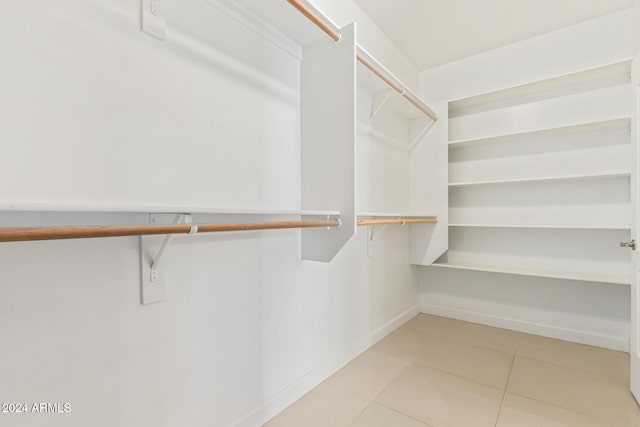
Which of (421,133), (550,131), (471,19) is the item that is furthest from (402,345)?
(471,19)

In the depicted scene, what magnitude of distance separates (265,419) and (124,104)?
1.47 meters

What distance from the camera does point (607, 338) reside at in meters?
2.25

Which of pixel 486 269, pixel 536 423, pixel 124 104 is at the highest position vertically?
pixel 124 104

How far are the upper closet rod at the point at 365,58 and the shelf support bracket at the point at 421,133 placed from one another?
0.34ft

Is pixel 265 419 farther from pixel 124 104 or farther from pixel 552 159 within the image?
pixel 552 159

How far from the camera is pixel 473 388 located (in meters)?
1.71

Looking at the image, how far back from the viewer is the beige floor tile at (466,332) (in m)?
2.32

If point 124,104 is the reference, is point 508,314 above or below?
below

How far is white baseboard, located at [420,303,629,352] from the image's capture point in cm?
224

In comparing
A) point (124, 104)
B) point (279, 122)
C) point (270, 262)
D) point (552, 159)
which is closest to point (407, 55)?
point (552, 159)

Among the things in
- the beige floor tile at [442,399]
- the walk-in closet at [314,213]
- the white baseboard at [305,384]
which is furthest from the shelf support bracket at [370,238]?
the beige floor tile at [442,399]

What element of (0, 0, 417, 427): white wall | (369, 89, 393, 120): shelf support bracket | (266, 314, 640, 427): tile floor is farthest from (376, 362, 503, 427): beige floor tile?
(369, 89, 393, 120): shelf support bracket

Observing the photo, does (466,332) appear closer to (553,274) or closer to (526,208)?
(553,274)

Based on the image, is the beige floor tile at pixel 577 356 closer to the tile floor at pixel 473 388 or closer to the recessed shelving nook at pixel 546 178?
the tile floor at pixel 473 388
